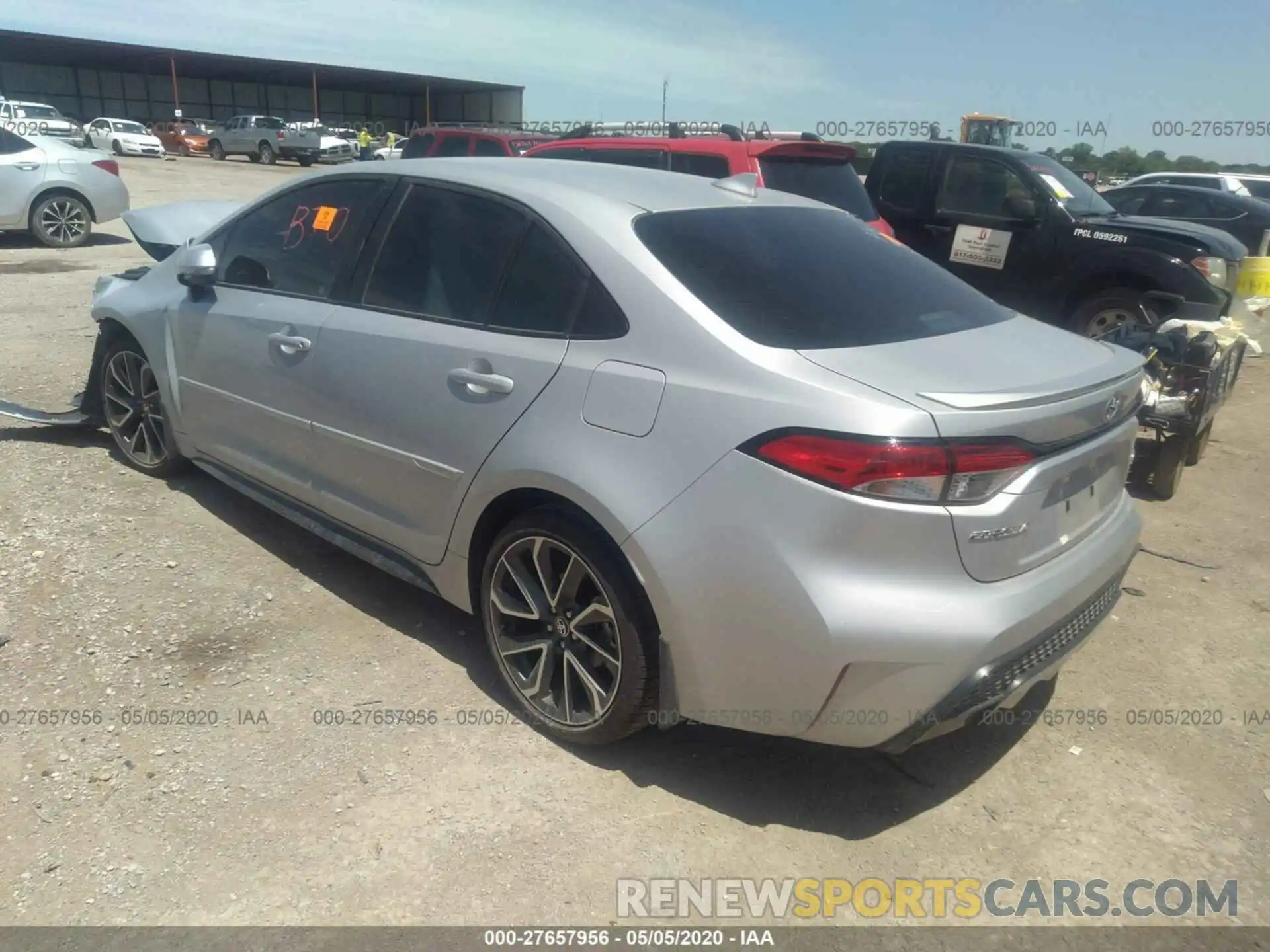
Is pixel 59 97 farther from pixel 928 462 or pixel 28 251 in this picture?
pixel 928 462

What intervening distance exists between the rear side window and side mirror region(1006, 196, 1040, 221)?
3.06 ft

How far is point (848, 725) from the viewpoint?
2.41 m

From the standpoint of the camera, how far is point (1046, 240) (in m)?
7.74

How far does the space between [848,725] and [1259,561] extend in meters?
3.28

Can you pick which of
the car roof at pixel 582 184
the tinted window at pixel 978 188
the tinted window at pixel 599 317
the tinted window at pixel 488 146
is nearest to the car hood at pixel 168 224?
the car roof at pixel 582 184

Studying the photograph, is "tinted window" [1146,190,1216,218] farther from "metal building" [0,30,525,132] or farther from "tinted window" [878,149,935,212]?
"metal building" [0,30,525,132]

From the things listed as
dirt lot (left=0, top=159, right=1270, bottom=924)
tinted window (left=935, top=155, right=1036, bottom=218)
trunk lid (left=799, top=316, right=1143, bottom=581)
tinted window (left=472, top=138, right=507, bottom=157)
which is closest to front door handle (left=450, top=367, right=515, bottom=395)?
trunk lid (left=799, top=316, right=1143, bottom=581)

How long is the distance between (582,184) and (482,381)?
0.76 m

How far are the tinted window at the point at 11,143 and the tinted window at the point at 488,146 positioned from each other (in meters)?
5.59

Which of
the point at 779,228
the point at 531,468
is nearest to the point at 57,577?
the point at 531,468

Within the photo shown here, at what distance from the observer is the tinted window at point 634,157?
305 inches

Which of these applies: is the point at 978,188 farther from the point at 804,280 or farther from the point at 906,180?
the point at 804,280

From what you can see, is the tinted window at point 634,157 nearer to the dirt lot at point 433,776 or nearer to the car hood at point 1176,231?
the car hood at point 1176,231

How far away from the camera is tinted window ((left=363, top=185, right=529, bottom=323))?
3.08 meters
